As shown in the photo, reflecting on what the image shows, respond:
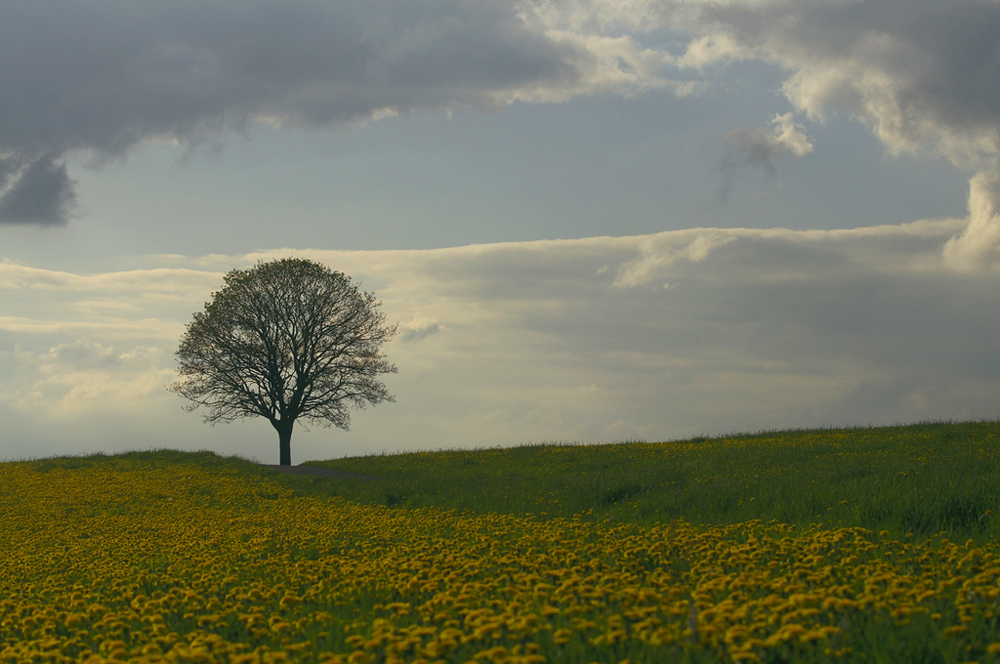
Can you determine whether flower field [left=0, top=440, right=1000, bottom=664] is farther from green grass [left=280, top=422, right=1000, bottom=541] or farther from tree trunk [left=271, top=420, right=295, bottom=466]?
tree trunk [left=271, top=420, right=295, bottom=466]

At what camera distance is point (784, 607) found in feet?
16.5

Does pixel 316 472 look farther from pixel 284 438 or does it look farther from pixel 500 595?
pixel 500 595

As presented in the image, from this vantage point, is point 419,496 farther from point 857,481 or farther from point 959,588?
point 959,588

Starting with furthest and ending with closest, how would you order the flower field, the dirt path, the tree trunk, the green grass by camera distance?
the tree trunk → the dirt path → the green grass → the flower field

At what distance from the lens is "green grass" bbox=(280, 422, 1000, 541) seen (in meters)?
11.1

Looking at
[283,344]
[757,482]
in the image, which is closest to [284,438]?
[283,344]

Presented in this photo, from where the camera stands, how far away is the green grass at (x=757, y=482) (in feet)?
36.5

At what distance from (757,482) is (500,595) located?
35.8 feet

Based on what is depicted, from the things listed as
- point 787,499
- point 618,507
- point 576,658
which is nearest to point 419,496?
point 618,507

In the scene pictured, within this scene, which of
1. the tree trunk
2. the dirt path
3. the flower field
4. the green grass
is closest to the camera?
the flower field

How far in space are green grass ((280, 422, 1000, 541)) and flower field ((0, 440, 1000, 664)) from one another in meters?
1.78

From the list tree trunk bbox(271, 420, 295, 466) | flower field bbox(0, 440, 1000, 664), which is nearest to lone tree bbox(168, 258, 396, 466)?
tree trunk bbox(271, 420, 295, 466)

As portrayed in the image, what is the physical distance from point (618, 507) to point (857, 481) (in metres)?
4.73

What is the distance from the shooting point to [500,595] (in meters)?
6.73
